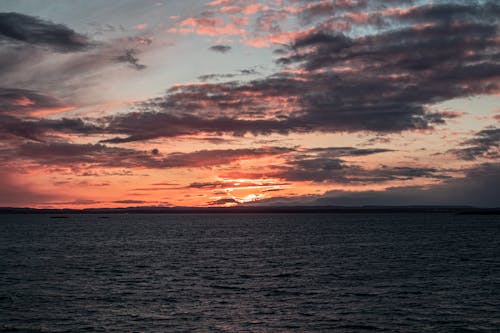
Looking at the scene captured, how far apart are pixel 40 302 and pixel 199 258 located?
42444mm

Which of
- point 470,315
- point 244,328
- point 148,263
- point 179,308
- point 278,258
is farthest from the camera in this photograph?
point 278,258

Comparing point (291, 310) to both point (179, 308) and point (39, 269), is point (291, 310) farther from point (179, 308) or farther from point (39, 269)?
point (39, 269)

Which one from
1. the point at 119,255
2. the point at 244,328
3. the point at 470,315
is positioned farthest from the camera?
the point at 119,255

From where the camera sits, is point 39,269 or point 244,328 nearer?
point 244,328

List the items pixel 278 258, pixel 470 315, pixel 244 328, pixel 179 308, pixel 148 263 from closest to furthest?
pixel 244 328, pixel 470 315, pixel 179 308, pixel 148 263, pixel 278 258

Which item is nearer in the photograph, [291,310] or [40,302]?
[291,310]

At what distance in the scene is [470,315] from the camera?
40.7m

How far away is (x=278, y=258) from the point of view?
284 ft

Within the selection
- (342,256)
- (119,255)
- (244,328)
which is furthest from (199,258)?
(244,328)

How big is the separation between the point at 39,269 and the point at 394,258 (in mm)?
55797

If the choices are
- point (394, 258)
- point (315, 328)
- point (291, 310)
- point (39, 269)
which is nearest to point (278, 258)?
point (394, 258)

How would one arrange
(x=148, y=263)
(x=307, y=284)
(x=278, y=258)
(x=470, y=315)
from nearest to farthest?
(x=470, y=315), (x=307, y=284), (x=148, y=263), (x=278, y=258)

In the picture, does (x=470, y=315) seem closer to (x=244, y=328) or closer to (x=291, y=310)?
(x=291, y=310)

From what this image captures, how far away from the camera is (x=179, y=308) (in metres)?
43.4
